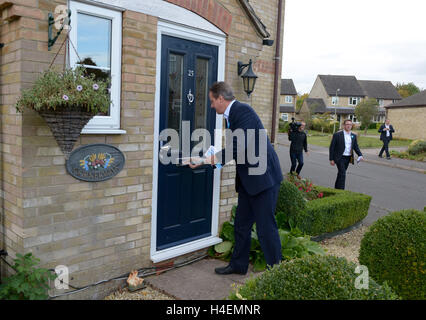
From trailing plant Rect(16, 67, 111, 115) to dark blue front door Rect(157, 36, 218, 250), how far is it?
4.27 ft

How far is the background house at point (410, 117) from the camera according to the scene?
35125mm

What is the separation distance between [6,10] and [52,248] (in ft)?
6.82

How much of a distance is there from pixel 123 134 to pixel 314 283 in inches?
96.4

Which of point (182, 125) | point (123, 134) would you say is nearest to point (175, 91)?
point (182, 125)

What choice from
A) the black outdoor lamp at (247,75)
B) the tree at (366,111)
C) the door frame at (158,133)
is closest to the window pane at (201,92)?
the door frame at (158,133)

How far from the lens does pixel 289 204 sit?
588 centimetres

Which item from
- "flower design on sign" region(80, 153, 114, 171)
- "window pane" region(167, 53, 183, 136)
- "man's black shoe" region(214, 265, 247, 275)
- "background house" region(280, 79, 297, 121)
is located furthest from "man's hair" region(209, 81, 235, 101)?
"background house" region(280, 79, 297, 121)

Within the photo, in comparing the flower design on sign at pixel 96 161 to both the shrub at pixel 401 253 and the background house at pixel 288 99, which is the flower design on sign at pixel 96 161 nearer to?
the shrub at pixel 401 253

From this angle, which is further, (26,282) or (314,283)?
(26,282)

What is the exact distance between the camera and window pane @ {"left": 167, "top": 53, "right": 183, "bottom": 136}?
4508mm

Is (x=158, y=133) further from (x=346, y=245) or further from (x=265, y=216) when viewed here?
(x=346, y=245)

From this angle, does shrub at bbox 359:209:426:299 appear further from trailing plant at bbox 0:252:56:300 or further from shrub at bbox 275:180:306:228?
trailing plant at bbox 0:252:56:300
